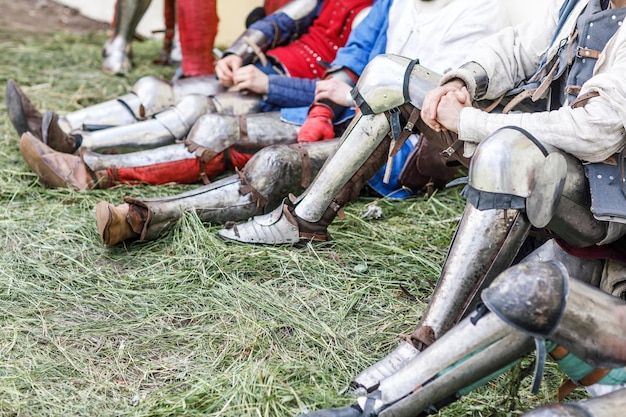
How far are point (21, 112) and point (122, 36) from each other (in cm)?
169

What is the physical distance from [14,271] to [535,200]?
70.8 inches

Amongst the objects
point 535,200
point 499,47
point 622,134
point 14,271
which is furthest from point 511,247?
point 14,271

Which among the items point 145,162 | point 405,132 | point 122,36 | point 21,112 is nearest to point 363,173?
point 405,132

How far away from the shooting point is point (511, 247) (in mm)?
2139

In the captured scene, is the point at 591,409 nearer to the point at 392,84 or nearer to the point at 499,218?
the point at 499,218

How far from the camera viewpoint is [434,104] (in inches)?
92.2

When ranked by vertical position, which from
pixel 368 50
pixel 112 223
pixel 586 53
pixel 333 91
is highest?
pixel 586 53

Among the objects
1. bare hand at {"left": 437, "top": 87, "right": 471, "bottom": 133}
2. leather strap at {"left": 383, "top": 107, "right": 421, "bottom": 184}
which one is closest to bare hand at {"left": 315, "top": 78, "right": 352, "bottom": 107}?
leather strap at {"left": 383, "top": 107, "right": 421, "bottom": 184}

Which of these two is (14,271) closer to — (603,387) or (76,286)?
(76,286)

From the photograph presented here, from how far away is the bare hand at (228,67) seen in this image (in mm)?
3975

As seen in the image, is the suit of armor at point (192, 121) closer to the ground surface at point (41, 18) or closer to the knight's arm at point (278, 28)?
the knight's arm at point (278, 28)

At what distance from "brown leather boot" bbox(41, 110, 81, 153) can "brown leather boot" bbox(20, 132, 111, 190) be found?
12cm

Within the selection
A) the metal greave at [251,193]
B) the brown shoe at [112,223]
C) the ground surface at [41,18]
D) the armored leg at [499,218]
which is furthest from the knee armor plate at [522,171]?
the ground surface at [41,18]

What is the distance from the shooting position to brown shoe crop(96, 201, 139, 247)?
285cm
